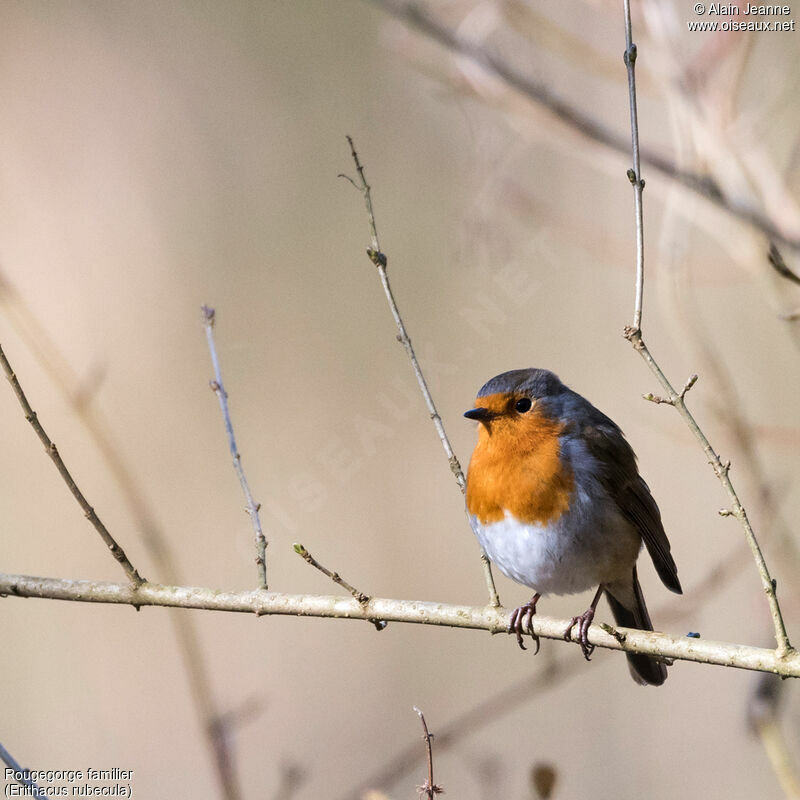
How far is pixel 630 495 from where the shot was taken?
300 centimetres

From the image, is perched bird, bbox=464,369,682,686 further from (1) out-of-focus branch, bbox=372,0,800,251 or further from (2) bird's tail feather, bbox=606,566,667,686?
(1) out-of-focus branch, bbox=372,0,800,251

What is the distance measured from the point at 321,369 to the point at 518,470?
2698mm

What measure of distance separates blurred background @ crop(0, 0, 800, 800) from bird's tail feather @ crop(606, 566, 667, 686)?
0.39m

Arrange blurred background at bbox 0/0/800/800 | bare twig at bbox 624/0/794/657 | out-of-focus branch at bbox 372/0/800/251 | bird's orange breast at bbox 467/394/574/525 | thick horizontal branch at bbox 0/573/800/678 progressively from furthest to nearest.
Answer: blurred background at bbox 0/0/800/800, bird's orange breast at bbox 467/394/574/525, thick horizontal branch at bbox 0/573/800/678, out-of-focus branch at bbox 372/0/800/251, bare twig at bbox 624/0/794/657

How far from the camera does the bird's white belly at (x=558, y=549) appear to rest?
9.30ft

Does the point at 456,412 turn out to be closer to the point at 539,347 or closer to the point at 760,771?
the point at 539,347

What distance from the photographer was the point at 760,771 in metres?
4.24

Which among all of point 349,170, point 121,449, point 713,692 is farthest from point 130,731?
point 349,170

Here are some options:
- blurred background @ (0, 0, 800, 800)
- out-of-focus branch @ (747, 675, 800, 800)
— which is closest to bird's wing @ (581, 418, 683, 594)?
out-of-focus branch @ (747, 675, 800, 800)

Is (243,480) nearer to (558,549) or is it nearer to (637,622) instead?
(558,549)

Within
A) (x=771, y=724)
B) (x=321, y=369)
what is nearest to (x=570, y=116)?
(x=771, y=724)

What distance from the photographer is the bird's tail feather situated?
327 centimetres

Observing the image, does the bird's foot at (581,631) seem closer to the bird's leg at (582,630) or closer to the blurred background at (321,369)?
the bird's leg at (582,630)

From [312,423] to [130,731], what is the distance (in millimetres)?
1793
